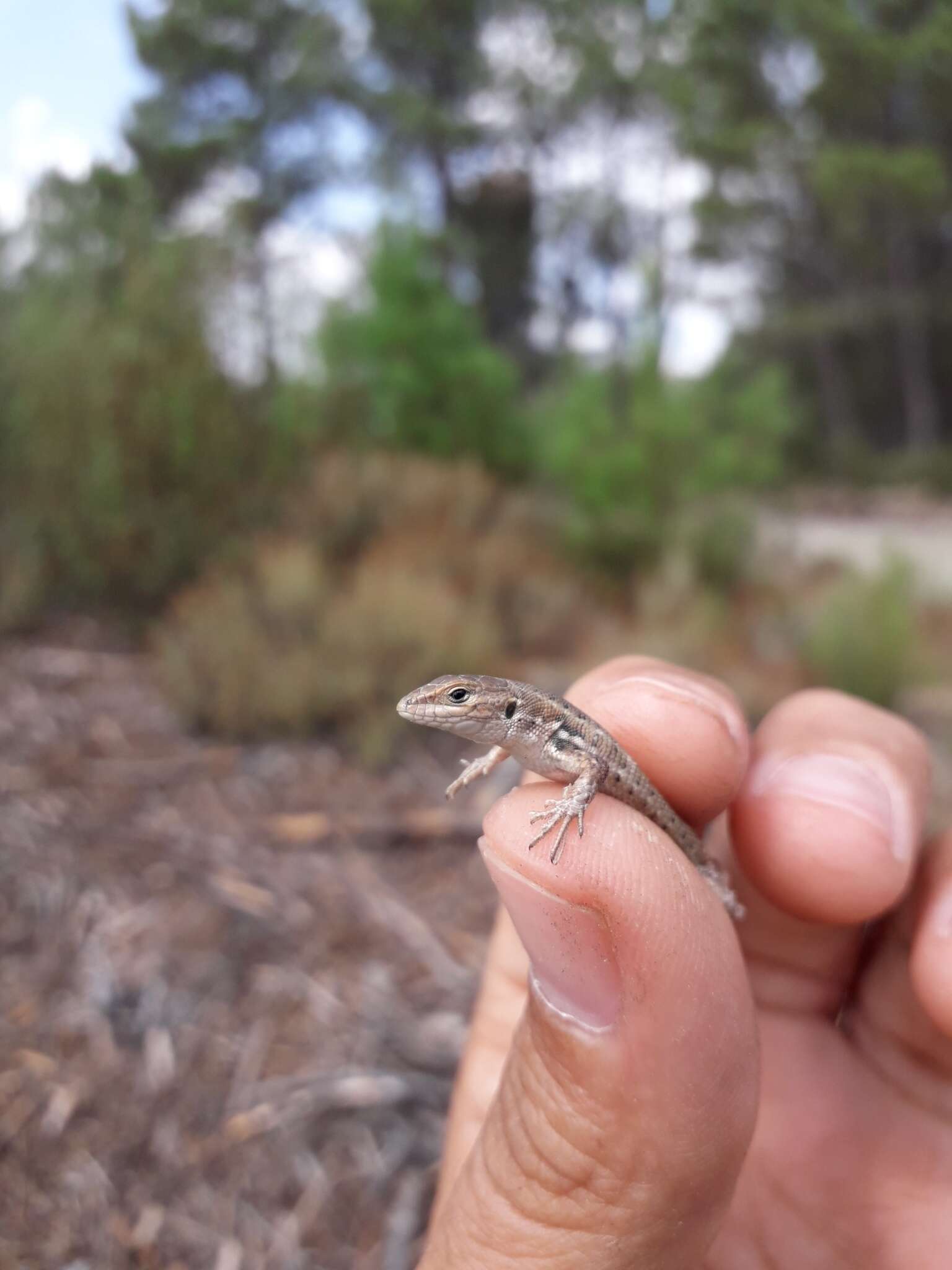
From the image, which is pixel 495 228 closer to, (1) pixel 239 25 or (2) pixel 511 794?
(1) pixel 239 25

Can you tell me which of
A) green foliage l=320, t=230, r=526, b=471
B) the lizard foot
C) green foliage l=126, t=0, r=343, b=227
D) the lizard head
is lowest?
the lizard foot

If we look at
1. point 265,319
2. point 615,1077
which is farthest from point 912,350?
point 615,1077

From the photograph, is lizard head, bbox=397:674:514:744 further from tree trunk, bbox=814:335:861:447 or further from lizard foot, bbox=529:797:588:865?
tree trunk, bbox=814:335:861:447

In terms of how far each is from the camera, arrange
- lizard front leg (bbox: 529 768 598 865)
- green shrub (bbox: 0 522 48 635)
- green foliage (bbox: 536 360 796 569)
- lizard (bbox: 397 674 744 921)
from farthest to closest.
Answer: green foliage (bbox: 536 360 796 569) → green shrub (bbox: 0 522 48 635) → lizard (bbox: 397 674 744 921) → lizard front leg (bbox: 529 768 598 865)

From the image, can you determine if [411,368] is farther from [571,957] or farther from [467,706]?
[571,957]

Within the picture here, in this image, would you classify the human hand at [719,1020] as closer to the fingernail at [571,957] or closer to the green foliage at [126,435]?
the fingernail at [571,957]

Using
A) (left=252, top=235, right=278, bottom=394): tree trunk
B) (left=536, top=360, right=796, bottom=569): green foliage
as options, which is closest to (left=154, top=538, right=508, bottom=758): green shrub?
(left=252, top=235, right=278, bottom=394): tree trunk
